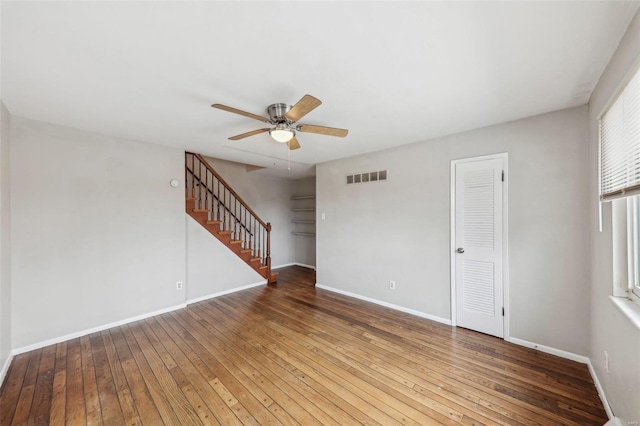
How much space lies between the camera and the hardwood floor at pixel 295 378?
1.73 meters

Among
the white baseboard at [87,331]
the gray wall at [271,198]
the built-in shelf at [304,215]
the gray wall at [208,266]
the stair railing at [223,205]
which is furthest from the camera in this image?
the built-in shelf at [304,215]

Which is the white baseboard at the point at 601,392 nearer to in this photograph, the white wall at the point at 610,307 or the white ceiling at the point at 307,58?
the white wall at the point at 610,307

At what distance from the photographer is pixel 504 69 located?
1.69m

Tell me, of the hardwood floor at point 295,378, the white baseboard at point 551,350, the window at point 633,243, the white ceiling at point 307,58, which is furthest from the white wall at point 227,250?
the window at point 633,243

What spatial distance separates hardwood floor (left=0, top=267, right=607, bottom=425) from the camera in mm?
1729

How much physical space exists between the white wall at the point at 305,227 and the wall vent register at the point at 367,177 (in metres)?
2.35

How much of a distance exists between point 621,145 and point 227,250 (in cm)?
480

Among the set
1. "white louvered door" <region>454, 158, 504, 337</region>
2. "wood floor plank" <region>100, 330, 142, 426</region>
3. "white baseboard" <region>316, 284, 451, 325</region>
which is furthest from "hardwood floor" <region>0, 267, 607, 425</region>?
"white louvered door" <region>454, 158, 504, 337</region>

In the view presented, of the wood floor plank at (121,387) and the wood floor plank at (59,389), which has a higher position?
the wood floor plank at (121,387)

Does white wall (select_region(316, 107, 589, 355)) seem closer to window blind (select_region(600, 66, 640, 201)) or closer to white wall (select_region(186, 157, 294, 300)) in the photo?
window blind (select_region(600, 66, 640, 201))

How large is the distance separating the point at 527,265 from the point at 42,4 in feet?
13.8

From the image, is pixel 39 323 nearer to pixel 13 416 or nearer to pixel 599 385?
pixel 13 416

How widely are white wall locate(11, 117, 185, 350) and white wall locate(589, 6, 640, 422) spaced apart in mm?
4647

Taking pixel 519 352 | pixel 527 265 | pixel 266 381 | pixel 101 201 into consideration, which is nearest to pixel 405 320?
pixel 519 352
